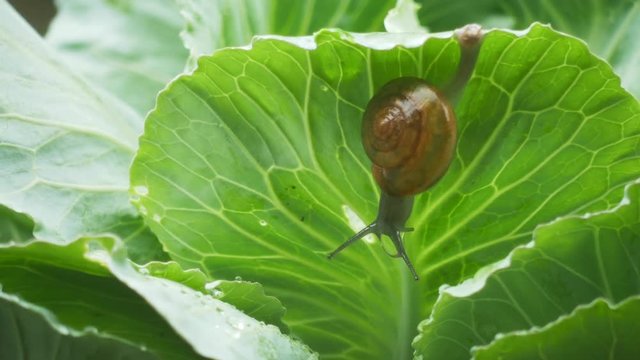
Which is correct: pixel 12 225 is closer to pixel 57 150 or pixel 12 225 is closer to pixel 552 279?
pixel 57 150

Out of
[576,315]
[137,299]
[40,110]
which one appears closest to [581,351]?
[576,315]

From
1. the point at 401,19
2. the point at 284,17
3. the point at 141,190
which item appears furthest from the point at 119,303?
the point at 284,17

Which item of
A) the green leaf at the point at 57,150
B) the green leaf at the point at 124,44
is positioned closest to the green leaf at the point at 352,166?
the green leaf at the point at 57,150

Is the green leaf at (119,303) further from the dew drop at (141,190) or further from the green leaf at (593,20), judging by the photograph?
the green leaf at (593,20)

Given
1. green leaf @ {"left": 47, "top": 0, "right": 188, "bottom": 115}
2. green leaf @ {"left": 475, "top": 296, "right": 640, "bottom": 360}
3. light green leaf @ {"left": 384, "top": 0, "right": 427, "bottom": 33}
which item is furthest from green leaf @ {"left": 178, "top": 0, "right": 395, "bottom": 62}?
green leaf @ {"left": 475, "top": 296, "right": 640, "bottom": 360}

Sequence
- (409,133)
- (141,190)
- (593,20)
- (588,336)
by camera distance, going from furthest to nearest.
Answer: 1. (593,20)
2. (141,190)
3. (409,133)
4. (588,336)

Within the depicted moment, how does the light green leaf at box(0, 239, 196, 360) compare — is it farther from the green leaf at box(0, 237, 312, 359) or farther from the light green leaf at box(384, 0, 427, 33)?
the light green leaf at box(384, 0, 427, 33)
